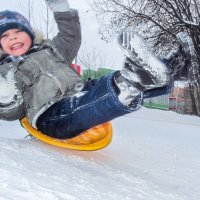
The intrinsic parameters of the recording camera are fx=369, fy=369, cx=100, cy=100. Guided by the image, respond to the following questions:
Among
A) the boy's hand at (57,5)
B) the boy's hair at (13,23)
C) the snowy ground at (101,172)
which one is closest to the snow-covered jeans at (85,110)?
the snowy ground at (101,172)

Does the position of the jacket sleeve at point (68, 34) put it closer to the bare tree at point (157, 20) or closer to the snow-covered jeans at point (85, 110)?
the snow-covered jeans at point (85, 110)

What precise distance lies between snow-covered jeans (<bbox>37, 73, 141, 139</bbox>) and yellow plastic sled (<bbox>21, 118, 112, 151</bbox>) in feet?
0.13

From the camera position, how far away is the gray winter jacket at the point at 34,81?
2.00 metres

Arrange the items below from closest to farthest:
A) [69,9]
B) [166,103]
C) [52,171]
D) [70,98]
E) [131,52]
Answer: [52,171]
[131,52]
[70,98]
[69,9]
[166,103]

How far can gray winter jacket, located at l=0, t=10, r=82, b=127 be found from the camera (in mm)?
2002

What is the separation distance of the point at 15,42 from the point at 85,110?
617 millimetres

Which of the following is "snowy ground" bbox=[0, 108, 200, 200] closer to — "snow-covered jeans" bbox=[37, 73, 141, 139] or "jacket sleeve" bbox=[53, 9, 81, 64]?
"snow-covered jeans" bbox=[37, 73, 141, 139]

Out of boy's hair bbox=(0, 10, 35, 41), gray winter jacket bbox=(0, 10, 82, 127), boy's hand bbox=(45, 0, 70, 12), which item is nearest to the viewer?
gray winter jacket bbox=(0, 10, 82, 127)

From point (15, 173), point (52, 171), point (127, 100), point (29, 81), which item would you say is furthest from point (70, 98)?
point (15, 173)

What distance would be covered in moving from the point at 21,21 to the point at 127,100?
92 centimetres

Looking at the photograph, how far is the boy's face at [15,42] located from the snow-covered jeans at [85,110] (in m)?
0.37

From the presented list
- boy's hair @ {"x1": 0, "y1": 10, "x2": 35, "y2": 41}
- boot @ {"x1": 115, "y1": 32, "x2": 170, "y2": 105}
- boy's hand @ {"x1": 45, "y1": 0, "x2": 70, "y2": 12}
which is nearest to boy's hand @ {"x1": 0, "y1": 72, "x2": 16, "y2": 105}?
boy's hair @ {"x1": 0, "y1": 10, "x2": 35, "y2": 41}

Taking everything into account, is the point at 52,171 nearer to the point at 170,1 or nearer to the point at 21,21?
the point at 21,21

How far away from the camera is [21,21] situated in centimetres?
215
